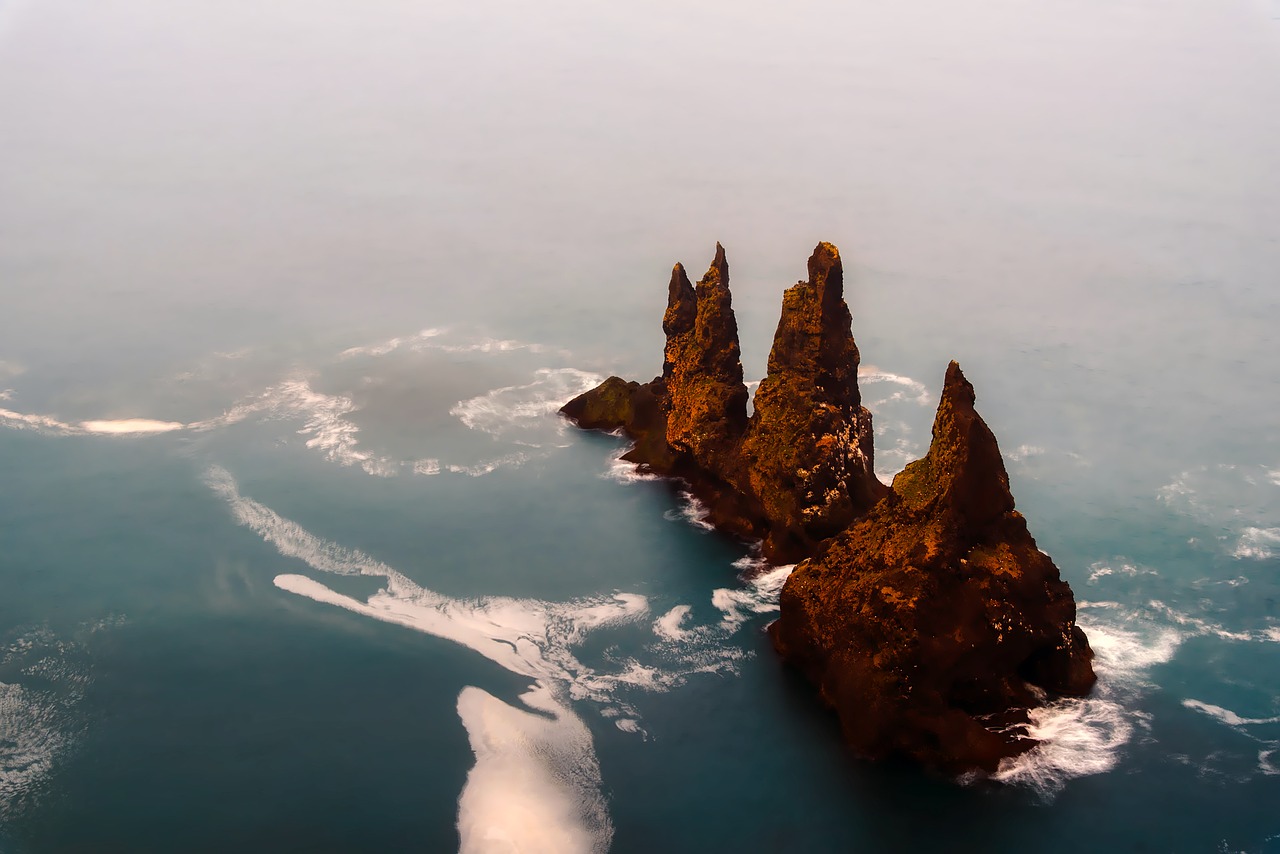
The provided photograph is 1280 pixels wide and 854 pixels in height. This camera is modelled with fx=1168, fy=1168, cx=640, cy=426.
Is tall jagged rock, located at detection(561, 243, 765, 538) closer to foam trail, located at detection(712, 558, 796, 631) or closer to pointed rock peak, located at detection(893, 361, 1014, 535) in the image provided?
foam trail, located at detection(712, 558, 796, 631)

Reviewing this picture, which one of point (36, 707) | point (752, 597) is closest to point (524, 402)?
point (752, 597)

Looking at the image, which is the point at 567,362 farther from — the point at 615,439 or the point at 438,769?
the point at 438,769

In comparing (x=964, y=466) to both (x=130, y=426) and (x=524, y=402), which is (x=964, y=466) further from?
(x=130, y=426)

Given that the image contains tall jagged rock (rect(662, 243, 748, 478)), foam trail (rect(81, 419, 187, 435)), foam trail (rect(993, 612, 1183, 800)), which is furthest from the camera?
foam trail (rect(81, 419, 187, 435))

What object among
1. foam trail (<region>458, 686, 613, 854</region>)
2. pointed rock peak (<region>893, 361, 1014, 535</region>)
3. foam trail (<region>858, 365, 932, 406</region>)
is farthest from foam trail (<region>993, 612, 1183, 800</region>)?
foam trail (<region>858, 365, 932, 406</region>)

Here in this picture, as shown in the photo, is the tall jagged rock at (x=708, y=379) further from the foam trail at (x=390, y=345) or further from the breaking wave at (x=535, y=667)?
the foam trail at (x=390, y=345)
